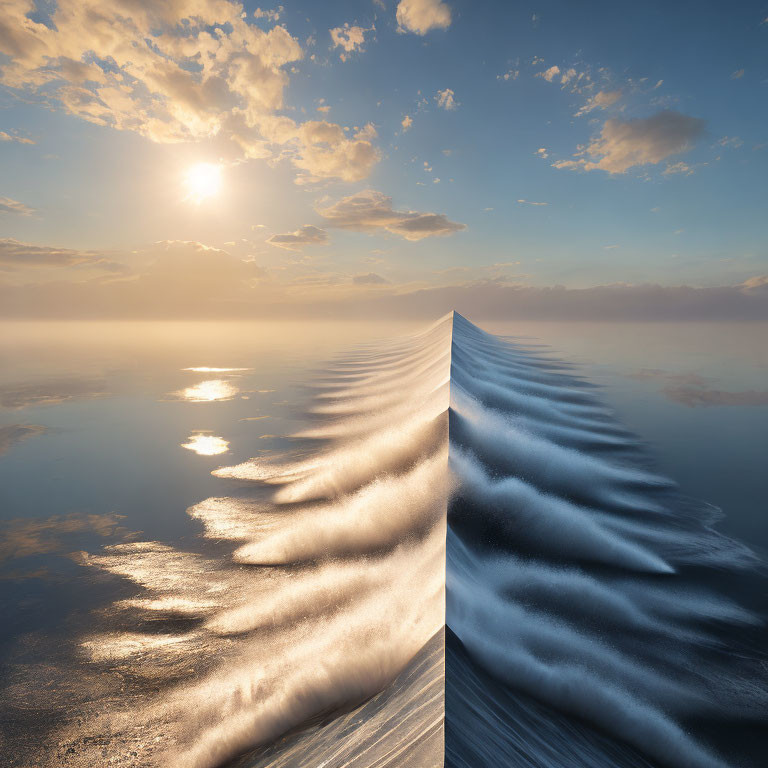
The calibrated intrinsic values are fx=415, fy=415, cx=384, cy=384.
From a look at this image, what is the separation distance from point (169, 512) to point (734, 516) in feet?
44.8

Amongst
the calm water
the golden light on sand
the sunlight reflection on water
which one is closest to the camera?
the calm water

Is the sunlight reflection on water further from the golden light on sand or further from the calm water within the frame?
the golden light on sand

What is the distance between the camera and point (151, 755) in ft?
13.8

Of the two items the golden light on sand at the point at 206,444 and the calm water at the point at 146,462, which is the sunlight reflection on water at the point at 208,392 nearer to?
the calm water at the point at 146,462

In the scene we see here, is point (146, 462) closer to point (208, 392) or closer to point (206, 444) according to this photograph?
point (206, 444)

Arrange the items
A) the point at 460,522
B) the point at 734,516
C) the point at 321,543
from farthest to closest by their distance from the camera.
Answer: the point at 734,516
the point at 321,543
the point at 460,522

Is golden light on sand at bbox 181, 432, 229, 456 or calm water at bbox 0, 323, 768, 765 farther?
golden light on sand at bbox 181, 432, 229, 456

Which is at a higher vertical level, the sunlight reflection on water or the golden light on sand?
the golden light on sand

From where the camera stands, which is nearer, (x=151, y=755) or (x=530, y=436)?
(x=151, y=755)

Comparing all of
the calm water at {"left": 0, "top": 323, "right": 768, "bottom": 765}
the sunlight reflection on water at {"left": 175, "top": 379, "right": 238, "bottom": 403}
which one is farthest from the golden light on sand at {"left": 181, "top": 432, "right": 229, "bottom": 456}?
the sunlight reflection on water at {"left": 175, "top": 379, "right": 238, "bottom": 403}

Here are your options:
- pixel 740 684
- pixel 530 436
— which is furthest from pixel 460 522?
pixel 530 436

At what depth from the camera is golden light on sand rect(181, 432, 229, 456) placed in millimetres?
15445

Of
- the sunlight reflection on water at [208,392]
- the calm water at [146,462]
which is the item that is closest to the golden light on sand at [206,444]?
the calm water at [146,462]

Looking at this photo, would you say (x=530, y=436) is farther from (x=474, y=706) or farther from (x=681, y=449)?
(x=474, y=706)
